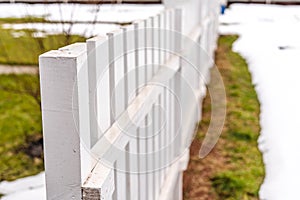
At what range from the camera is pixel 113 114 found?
45.6 inches

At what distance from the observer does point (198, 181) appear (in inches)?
105

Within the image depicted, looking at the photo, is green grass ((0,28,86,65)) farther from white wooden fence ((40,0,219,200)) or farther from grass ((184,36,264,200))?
white wooden fence ((40,0,219,200))

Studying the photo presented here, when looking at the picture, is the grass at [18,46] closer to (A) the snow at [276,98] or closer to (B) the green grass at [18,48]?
(B) the green grass at [18,48]

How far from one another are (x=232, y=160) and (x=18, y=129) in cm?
172

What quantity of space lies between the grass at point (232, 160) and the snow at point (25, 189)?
80 cm

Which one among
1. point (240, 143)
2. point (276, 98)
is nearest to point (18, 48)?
point (276, 98)

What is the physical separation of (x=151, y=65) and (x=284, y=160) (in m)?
1.29

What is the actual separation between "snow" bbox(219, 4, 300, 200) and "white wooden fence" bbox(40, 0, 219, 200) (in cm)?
65

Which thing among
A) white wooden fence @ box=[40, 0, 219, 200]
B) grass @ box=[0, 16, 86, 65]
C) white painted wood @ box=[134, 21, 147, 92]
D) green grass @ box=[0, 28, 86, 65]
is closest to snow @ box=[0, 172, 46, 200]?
white wooden fence @ box=[40, 0, 219, 200]

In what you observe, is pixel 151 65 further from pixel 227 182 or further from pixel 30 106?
pixel 30 106

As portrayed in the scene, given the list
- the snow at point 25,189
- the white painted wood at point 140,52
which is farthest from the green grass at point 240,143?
the white painted wood at point 140,52

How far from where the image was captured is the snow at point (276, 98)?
2.47 m

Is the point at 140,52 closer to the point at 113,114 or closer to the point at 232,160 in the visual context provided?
the point at 113,114

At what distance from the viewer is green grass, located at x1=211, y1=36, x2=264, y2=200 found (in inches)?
100
